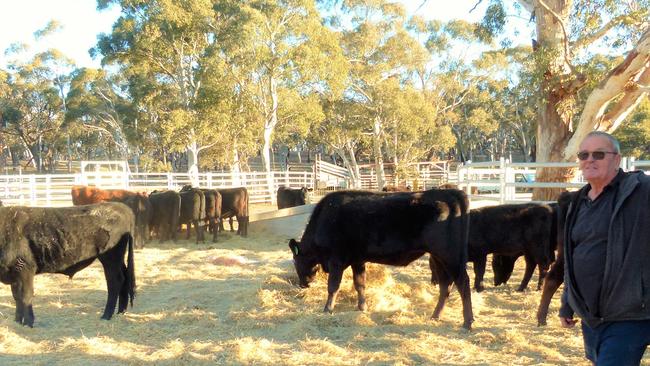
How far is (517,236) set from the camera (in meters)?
7.73

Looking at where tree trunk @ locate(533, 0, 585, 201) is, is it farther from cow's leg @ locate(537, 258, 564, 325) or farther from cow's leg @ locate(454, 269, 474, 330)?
cow's leg @ locate(454, 269, 474, 330)

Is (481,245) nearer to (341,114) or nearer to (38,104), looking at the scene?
(341,114)

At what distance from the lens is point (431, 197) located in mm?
6184

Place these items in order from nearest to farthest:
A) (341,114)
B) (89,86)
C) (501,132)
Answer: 1. (341,114)
2. (89,86)
3. (501,132)

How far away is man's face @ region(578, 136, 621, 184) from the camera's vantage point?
9.47ft

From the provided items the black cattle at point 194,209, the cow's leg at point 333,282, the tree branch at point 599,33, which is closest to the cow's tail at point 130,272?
the cow's leg at point 333,282

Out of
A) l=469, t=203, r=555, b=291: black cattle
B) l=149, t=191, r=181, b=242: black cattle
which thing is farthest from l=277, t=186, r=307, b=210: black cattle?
l=469, t=203, r=555, b=291: black cattle

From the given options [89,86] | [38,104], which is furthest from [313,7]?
[38,104]

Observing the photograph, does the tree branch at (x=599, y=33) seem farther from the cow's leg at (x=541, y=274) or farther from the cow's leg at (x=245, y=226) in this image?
the cow's leg at (x=245, y=226)

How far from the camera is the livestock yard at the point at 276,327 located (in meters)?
4.86

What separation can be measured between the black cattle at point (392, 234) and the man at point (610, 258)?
2918 mm

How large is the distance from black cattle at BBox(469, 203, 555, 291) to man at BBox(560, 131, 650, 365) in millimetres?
4843

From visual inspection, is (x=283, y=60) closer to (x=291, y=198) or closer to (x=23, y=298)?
(x=291, y=198)

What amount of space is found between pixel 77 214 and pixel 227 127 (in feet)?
74.7
